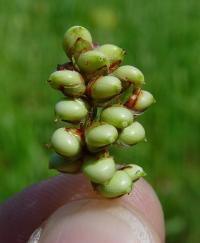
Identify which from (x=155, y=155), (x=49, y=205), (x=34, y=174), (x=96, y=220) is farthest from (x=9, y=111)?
(x=96, y=220)

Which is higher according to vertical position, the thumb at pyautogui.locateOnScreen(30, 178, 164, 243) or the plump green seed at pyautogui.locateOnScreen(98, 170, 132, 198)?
the plump green seed at pyautogui.locateOnScreen(98, 170, 132, 198)

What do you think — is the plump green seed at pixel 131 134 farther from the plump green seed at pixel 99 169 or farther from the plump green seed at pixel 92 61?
the plump green seed at pixel 92 61

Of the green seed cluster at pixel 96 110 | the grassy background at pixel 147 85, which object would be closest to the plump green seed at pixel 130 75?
the green seed cluster at pixel 96 110

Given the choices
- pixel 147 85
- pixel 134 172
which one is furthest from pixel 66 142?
pixel 147 85

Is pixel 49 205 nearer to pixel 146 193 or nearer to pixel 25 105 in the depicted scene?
pixel 146 193

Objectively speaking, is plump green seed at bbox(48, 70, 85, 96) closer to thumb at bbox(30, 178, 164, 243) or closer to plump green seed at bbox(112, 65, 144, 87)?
plump green seed at bbox(112, 65, 144, 87)

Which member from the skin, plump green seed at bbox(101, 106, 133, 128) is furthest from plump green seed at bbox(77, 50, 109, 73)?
the skin
